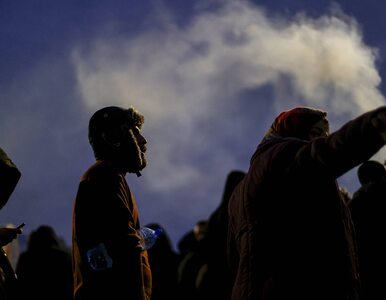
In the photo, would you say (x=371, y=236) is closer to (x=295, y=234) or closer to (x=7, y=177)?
(x=295, y=234)

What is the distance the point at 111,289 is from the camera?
15.3 ft

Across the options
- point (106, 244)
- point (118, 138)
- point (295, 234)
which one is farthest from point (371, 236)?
point (106, 244)

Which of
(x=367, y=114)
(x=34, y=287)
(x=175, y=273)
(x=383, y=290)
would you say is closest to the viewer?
(x=367, y=114)

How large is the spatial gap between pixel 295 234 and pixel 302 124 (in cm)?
85

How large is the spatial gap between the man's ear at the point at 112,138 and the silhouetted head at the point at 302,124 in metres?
1.13

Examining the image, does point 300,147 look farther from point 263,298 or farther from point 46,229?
point 46,229

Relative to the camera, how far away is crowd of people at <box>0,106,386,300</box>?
4.09 metres

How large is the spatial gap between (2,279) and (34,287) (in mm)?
4971

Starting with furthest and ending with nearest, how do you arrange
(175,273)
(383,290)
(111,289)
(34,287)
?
(175,273) → (34,287) → (383,290) → (111,289)

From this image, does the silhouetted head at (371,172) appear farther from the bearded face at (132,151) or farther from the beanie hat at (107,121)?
the beanie hat at (107,121)

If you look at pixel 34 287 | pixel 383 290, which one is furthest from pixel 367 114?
pixel 34 287

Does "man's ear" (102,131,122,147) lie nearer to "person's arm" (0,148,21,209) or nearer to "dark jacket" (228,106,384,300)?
"person's arm" (0,148,21,209)

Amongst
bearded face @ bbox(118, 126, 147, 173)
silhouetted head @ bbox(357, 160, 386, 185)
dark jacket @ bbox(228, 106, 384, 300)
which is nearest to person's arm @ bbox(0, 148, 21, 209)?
bearded face @ bbox(118, 126, 147, 173)

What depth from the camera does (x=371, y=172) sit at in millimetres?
7578
